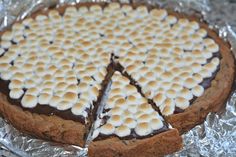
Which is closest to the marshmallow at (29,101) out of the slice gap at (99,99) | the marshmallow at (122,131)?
the slice gap at (99,99)

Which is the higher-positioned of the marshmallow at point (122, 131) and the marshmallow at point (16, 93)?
the marshmallow at point (16, 93)

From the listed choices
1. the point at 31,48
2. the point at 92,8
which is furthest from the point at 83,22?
the point at 31,48

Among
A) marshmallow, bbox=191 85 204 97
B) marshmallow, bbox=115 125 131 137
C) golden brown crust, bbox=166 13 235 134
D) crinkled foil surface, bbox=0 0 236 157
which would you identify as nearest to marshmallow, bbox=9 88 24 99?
crinkled foil surface, bbox=0 0 236 157

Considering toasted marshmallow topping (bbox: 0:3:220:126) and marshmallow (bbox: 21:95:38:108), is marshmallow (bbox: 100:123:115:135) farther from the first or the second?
marshmallow (bbox: 21:95:38:108)

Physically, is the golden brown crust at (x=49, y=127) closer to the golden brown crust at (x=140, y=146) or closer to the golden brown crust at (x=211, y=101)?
the golden brown crust at (x=140, y=146)

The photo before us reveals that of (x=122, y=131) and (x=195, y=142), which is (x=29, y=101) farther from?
(x=195, y=142)

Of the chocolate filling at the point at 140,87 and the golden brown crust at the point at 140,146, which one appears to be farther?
the chocolate filling at the point at 140,87

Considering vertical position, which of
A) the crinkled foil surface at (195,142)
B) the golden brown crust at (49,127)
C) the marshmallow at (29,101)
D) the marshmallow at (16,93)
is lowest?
the crinkled foil surface at (195,142)
